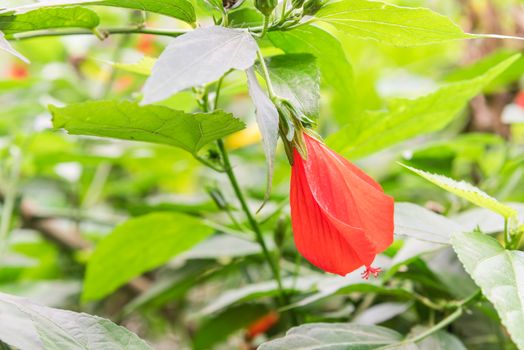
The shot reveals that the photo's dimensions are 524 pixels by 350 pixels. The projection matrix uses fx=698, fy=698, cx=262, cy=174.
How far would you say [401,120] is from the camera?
0.63m

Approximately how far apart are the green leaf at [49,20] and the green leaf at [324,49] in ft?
0.45

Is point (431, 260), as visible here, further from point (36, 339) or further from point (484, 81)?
point (36, 339)

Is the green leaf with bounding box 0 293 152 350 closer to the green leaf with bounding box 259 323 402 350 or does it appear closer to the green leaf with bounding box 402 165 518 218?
the green leaf with bounding box 259 323 402 350

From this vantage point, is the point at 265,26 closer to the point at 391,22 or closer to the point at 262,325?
the point at 391,22

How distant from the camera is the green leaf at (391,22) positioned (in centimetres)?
44

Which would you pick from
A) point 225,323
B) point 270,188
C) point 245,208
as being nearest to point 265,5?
point 270,188

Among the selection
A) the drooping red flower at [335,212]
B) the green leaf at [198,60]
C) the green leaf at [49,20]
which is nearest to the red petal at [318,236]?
the drooping red flower at [335,212]

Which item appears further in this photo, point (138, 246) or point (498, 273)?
point (138, 246)

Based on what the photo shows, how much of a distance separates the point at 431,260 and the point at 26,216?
0.63 m

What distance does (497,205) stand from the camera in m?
0.47

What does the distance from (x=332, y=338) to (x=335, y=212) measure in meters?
0.11

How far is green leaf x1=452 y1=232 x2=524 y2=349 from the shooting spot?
0.39 meters

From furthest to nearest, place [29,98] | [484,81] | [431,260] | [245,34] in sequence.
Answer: [29,98] < [431,260] < [484,81] < [245,34]

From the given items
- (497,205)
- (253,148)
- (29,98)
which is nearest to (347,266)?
(497,205)
